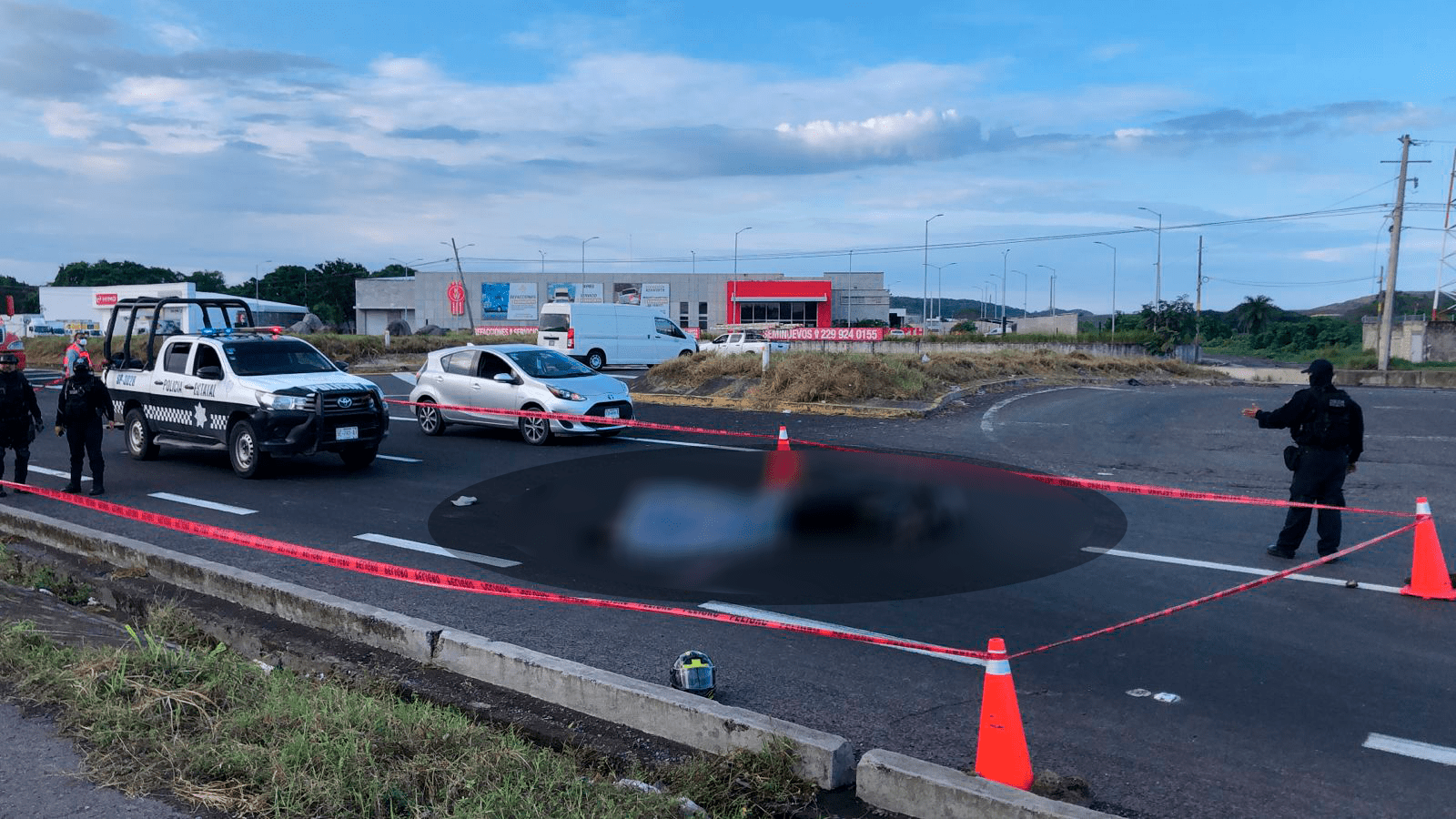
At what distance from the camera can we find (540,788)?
4.15 m

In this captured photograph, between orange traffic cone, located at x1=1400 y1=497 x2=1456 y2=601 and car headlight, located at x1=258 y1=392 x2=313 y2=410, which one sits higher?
car headlight, located at x1=258 y1=392 x2=313 y2=410

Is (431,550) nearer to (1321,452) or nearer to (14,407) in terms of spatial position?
(14,407)

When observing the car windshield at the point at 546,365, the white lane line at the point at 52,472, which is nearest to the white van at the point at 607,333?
the car windshield at the point at 546,365

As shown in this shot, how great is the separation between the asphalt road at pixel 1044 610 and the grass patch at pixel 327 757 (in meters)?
1.03

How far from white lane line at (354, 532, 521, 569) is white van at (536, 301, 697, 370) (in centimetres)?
2507

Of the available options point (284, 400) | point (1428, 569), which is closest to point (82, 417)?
point (284, 400)

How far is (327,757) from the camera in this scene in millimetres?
4305

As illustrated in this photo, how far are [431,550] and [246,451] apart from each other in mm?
5145

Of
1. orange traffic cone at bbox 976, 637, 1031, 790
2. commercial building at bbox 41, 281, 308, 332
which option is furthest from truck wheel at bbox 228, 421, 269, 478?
commercial building at bbox 41, 281, 308, 332

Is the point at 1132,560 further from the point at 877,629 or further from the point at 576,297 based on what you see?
the point at 576,297

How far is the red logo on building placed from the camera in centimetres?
8744

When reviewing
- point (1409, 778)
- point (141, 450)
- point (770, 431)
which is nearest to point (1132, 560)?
point (1409, 778)

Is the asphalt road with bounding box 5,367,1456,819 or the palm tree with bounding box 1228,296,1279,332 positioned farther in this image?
→ the palm tree with bounding box 1228,296,1279,332

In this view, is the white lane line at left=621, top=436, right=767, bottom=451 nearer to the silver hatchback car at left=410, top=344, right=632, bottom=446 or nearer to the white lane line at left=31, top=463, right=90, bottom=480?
the silver hatchback car at left=410, top=344, right=632, bottom=446
